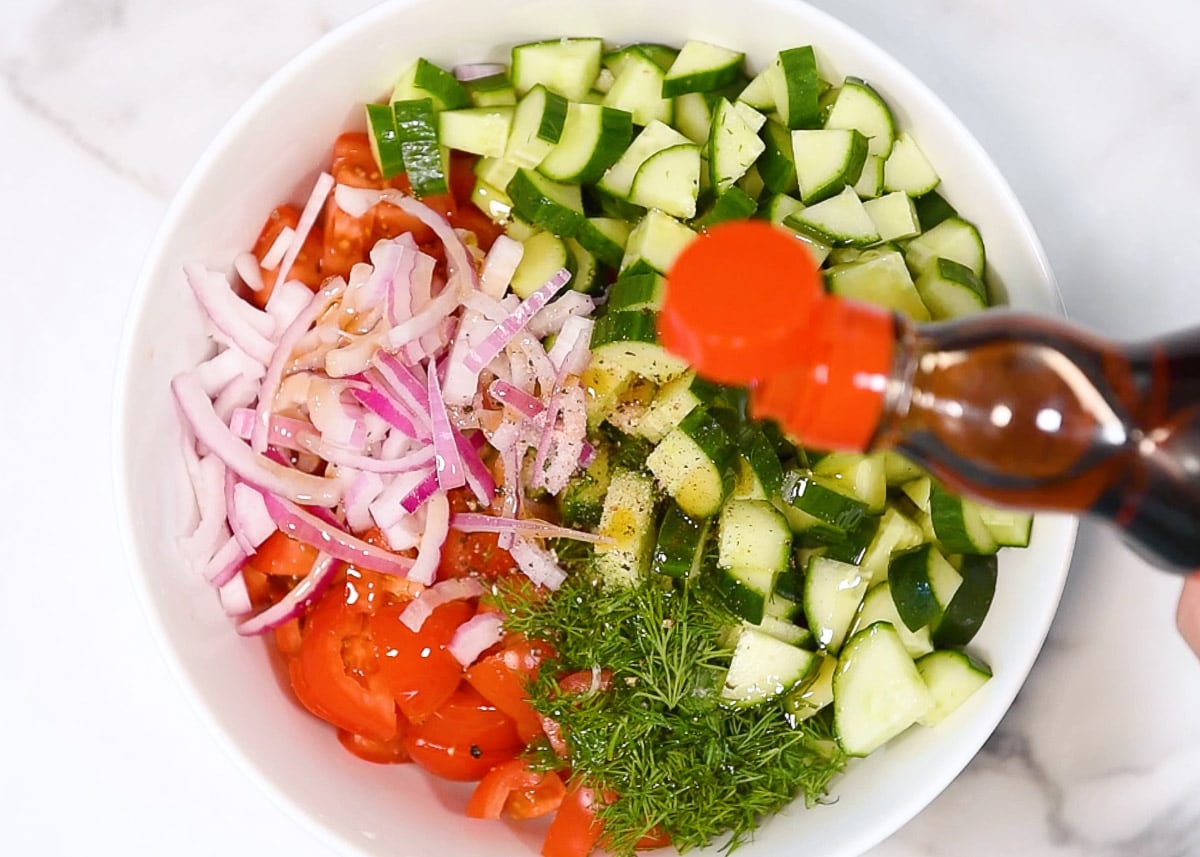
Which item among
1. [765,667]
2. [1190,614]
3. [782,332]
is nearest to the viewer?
[782,332]

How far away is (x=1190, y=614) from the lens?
152cm

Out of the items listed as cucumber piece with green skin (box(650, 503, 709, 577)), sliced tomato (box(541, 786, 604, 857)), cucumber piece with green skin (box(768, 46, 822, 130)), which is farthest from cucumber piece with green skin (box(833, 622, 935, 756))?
cucumber piece with green skin (box(768, 46, 822, 130))

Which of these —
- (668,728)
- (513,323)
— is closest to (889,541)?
(668,728)

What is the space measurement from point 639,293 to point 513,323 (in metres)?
0.21

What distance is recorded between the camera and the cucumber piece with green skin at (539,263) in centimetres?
169

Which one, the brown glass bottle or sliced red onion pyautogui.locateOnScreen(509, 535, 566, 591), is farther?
sliced red onion pyautogui.locateOnScreen(509, 535, 566, 591)

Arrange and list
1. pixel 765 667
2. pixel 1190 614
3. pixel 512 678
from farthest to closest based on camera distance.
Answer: pixel 512 678
pixel 765 667
pixel 1190 614

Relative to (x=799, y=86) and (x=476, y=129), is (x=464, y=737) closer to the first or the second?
(x=476, y=129)

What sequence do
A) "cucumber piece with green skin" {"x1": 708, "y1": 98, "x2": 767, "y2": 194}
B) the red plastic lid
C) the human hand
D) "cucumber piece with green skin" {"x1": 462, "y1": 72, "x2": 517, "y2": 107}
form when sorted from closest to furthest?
the red plastic lid < the human hand < "cucumber piece with green skin" {"x1": 708, "y1": 98, "x2": 767, "y2": 194} < "cucumber piece with green skin" {"x1": 462, "y1": 72, "x2": 517, "y2": 107}

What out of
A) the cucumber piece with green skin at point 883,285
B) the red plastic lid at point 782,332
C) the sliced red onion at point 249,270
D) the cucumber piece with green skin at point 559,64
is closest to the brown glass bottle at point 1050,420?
the red plastic lid at point 782,332

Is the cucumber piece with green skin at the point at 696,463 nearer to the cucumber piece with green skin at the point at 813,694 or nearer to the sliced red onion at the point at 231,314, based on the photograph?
the cucumber piece with green skin at the point at 813,694

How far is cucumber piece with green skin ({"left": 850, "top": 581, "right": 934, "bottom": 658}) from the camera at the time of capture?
1.63m

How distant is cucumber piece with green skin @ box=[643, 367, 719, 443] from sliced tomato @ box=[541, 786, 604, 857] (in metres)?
0.54

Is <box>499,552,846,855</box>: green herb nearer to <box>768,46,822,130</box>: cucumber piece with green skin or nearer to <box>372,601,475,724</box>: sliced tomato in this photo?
<box>372,601,475,724</box>: sliced tomato
